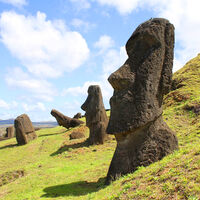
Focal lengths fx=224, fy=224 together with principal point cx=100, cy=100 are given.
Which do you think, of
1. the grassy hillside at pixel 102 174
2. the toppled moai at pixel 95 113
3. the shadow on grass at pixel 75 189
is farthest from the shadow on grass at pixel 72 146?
the shadow on grass at pixel 75 189

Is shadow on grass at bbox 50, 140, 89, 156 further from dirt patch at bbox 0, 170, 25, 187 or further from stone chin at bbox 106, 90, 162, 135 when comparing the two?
stone chin at bbox 106, 90, 162, 135

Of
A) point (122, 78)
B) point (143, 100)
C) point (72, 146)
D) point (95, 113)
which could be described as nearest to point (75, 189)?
point (143, 100)

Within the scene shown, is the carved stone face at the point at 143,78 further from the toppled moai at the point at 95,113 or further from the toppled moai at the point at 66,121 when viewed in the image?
the toppled moai at the point at 66,121

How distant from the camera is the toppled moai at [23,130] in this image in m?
21.8

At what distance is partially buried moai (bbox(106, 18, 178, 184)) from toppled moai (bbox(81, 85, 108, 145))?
8487 millimetres

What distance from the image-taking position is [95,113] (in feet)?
53.4

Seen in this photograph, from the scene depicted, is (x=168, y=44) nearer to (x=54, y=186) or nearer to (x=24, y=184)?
(x=54, y=186)

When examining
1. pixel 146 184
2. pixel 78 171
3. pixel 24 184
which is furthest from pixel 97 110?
pixel 146 184

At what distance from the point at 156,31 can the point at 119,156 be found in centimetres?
433

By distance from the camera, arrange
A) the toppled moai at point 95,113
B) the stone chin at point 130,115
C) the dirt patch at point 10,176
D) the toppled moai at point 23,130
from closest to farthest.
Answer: the stone chin at point 130,115 < the dirt patch at point 10,176 < the toppled moai at point 95,113 < the toppled moai at point 23,130

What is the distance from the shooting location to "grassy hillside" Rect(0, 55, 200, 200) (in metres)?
4.62

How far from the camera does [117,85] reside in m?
7.66

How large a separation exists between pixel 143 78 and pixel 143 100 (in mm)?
736

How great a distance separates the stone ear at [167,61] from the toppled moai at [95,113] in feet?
29.1
